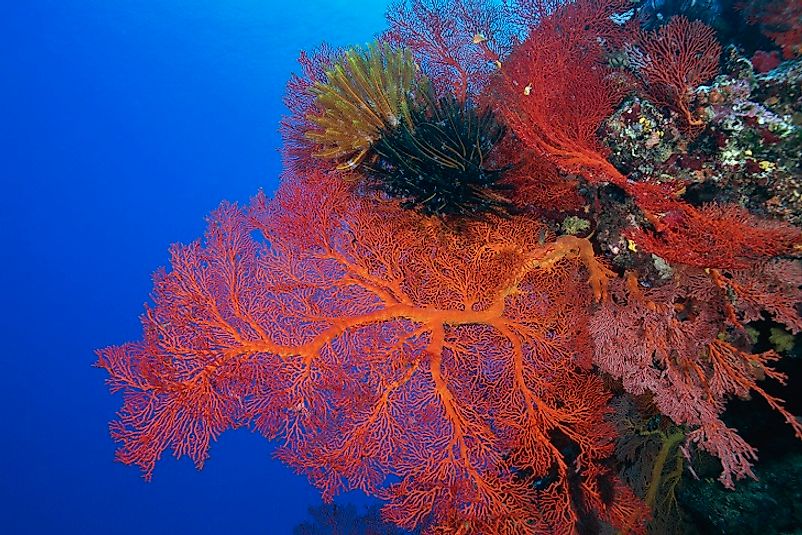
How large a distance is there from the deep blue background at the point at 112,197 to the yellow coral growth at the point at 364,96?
51594 mm

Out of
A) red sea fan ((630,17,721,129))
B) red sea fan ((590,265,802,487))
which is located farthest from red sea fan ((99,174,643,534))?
red sea fan ((630,17,721,129))

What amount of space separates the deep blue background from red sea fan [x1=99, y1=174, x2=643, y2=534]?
1976 inches

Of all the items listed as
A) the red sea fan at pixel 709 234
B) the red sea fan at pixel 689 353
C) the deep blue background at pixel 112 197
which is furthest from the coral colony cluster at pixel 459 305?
the deep blue background at pixel 112 197

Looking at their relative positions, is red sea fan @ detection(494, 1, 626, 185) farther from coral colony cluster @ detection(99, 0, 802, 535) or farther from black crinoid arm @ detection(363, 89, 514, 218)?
black crinoid arm @ detection(363, 89, 514, 218)

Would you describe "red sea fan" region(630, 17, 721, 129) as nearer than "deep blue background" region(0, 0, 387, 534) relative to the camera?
Yes

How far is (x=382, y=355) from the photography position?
3766 mm

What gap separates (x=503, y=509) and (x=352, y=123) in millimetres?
3591

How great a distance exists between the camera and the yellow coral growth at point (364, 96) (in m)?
3.85

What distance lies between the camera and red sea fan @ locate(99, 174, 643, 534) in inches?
148

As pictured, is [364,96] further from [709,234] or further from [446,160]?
[709,234]

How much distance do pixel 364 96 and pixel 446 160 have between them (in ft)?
3.14

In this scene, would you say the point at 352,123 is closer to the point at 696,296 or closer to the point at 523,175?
the point at 523,175

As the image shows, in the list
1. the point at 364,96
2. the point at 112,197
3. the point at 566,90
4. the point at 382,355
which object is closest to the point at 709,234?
the point at 566,90

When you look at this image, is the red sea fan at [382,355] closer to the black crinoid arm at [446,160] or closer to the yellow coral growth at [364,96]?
the black crinoid arm at [446,160]
